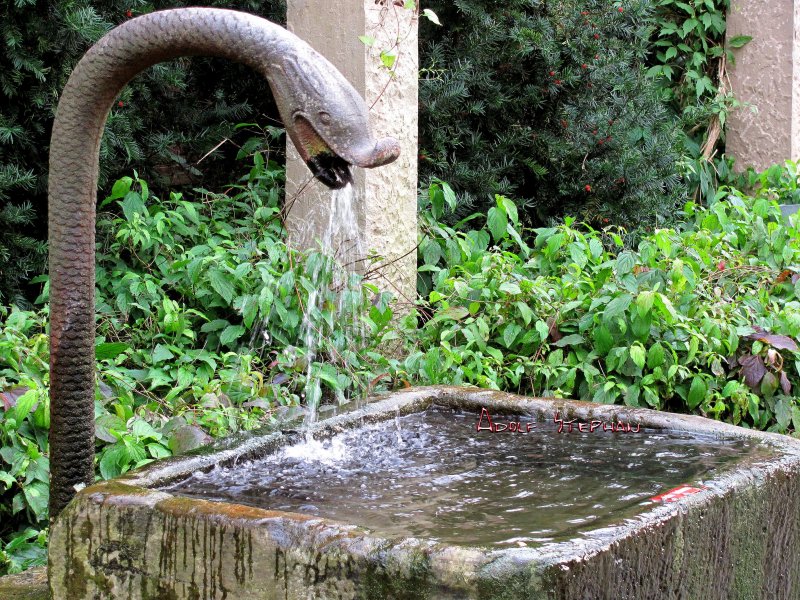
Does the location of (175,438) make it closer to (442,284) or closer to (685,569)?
(685,569)

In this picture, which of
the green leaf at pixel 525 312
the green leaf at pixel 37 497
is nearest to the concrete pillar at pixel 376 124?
the green leaf at pixel 525 312

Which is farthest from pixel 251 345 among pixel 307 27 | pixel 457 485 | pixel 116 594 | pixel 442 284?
pixel 116 594

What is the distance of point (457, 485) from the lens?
85.8 inches

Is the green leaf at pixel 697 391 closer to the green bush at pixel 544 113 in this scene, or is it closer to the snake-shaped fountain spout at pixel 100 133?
the green bush at pixel 544 113

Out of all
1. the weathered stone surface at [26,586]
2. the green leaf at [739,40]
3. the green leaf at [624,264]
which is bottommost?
the weathered stone surface at [26,586]

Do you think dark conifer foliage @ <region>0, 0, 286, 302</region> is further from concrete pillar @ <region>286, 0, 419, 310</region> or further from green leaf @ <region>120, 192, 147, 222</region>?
concrete pillar @ <region>286, 0, 419, 310</region>

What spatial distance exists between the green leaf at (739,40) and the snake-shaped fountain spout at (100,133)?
6.90m

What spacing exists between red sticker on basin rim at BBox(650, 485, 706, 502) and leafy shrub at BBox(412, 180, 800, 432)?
6.15 feet

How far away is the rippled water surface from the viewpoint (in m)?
1.84

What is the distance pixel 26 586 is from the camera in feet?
6.80

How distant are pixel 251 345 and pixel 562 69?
2960 millimetres

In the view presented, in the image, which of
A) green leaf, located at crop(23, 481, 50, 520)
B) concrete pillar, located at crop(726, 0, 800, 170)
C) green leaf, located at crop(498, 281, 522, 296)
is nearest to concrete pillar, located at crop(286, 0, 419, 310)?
green leaf, located at crop(498, 281, 522, 296)

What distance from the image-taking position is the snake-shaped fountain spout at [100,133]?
1.60 meters

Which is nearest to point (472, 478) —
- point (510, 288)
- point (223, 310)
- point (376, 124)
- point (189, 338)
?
point (510, 288)
